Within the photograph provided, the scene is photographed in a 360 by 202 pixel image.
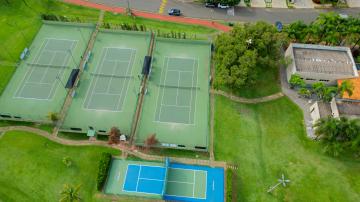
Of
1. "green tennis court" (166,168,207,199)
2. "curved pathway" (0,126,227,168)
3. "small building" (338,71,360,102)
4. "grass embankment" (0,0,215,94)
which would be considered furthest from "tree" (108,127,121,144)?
"small building" (338,71,360,102)

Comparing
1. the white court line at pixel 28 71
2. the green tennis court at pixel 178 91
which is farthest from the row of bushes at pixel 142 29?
the white court line at pixel 28 71

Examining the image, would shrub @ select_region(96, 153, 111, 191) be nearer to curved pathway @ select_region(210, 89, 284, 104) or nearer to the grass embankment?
curved pathway @ select_region(210, 89, 284, 104)

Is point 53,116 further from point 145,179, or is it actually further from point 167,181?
point 167,181

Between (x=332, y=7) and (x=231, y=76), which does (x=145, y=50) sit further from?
(x=332, y=7)

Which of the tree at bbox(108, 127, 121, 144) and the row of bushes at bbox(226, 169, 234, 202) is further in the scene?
the tree at bbox(108, 127, 121, 144)

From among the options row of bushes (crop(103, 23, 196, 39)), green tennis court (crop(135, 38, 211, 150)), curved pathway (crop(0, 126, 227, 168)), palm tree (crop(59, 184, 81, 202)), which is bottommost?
palm tree (crop(59, 184, 81, 202))

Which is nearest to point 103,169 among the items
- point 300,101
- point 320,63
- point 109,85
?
point 109,85

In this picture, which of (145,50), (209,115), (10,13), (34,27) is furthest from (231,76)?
(10,13)

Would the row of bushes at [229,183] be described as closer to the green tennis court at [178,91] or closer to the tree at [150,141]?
the green tennis court at [178,91]
